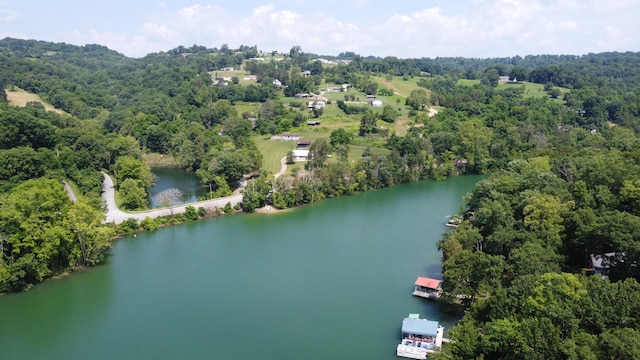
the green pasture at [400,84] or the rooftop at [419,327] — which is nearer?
the rooftop at [419,327]

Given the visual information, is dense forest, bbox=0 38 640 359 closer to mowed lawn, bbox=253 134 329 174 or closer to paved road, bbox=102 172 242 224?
paved road, bbox=102 172 242 224

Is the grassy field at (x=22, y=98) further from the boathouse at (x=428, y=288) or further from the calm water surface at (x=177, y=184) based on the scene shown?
the boathouse at (x=428, y=288)

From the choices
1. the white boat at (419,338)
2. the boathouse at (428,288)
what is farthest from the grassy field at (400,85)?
the white boat at (419,338)

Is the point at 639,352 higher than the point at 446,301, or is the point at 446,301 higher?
the point at 639,352

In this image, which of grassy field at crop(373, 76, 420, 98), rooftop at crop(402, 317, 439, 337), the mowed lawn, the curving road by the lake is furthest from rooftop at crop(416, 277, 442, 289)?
grassy field at crop(373, 76, 420, 98)

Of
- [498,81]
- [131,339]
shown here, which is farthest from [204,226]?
[498,81]

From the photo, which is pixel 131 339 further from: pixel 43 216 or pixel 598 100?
pixel 598 100
